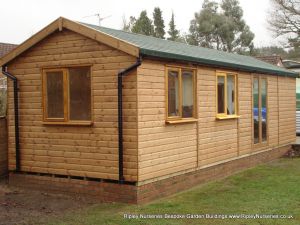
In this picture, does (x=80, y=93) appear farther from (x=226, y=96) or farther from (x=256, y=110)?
(x=256, y=110)

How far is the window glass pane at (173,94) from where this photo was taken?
941 centimetres

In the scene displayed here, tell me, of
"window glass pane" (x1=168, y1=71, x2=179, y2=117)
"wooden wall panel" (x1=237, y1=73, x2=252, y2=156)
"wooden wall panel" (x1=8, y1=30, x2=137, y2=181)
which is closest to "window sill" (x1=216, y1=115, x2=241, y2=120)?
"wooden wall panel" (x1=237, y1=73, x2=252, y2=156)

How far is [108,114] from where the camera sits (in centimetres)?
880

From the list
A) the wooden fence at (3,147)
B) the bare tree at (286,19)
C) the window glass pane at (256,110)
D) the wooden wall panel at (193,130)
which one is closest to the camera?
the wooden wall panel at (193,130)

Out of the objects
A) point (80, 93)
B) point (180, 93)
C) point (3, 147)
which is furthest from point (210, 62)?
point (3, 147)

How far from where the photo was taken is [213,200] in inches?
353

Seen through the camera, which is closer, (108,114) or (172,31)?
(108,114)

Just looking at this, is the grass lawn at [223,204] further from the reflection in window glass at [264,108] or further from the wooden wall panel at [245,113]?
the reflection in window glass at [264,108]

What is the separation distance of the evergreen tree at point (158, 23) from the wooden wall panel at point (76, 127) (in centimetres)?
4541

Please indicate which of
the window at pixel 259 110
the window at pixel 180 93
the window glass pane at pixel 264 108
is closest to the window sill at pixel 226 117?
the window at pixel 180 93

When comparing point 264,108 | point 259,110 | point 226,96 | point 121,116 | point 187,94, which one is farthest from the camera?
point 264,108

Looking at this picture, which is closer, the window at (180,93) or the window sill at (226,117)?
the window at (180,93)

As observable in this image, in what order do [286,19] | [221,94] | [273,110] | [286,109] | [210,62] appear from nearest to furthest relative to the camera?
[210,62] < [221,94] < [273,110] < [286,109] < [286,19]

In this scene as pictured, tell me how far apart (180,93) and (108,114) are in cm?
168
